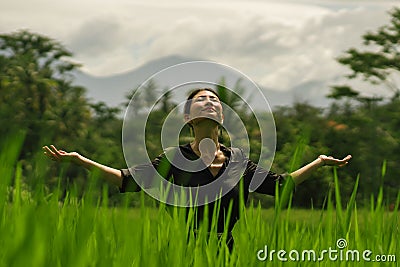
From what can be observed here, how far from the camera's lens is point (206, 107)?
3166 mm

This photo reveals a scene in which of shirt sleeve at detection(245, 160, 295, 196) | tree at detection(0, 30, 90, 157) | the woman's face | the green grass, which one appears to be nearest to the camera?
the green grass

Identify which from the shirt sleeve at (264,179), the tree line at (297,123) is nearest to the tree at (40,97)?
the tree line at (297,123)

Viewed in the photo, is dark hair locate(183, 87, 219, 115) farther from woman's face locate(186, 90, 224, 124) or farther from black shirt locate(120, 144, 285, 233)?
black shirt locate(120, 144, 285, 233)

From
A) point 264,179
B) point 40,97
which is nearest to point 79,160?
point 264,179

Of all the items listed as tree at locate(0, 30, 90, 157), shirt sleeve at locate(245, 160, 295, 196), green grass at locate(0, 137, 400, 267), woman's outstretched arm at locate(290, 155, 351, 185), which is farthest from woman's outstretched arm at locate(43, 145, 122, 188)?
tree at locate(0, 30, 90, 157)

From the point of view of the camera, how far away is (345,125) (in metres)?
17.3

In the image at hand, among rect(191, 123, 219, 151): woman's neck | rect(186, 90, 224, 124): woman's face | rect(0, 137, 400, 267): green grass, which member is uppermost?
rect(186, 90, 224, 124): woman's face

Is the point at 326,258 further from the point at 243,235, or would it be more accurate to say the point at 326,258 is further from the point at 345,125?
the point at 345,125

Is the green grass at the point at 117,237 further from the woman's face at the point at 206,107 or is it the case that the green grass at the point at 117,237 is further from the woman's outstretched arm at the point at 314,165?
the woman's face at the point at 206,107

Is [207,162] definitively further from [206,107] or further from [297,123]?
[297,123]

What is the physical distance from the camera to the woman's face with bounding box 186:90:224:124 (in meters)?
3.14

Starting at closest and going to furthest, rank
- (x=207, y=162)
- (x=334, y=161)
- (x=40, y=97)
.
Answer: (x=334, y=161)
(x=207, y=162)
(x=40, y=97)

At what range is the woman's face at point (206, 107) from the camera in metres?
3.14

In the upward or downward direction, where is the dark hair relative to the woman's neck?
upward
